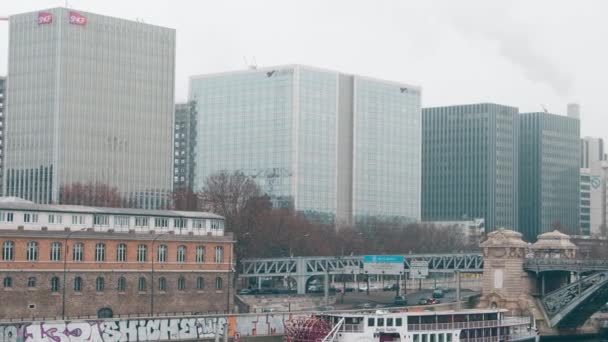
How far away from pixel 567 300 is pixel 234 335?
45.5 metres

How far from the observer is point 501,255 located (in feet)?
475

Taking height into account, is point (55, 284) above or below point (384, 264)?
below

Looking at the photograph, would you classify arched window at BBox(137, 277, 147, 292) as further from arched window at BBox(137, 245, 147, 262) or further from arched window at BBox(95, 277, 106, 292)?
arched window at BBox(95, 277, 106, 292)

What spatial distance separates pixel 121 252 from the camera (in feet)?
456

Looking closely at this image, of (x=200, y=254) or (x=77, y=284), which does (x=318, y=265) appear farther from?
(x=77, y=284)

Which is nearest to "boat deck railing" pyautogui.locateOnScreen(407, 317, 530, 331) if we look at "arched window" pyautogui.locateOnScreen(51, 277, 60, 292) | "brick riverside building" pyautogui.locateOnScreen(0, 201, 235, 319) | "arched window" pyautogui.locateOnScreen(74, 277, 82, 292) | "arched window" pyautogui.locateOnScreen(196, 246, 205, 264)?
"brick riverside building" pyautogui.locateOnScreen(0, 201, 235, 319)

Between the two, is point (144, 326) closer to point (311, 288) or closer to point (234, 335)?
point (234, 335)

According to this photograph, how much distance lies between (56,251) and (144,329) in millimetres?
27060

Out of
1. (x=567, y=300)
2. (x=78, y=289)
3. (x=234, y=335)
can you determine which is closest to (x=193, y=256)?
(x=78, y=289)

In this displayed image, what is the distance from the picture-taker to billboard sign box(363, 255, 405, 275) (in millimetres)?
158250

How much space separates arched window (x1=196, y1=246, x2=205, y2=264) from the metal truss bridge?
23.3 m

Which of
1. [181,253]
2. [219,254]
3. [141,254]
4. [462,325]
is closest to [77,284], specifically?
[141,254]

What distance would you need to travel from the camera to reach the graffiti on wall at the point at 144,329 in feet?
340

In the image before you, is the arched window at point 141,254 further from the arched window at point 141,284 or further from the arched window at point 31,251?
the arched window at point 31,251
